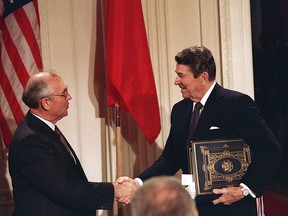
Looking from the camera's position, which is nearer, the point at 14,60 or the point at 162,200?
the point at 162,200

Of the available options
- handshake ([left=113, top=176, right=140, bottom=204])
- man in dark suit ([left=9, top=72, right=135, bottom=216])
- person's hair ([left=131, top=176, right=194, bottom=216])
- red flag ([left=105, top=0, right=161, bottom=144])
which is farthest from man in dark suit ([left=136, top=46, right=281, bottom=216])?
person's hair ([left=131, top=176, right=194, bottom=216])

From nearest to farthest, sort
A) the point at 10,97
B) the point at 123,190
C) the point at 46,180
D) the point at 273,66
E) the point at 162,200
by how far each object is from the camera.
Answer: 1. the point at 162,200
2. the point at 46,180
3. the point at 123,190
4. the point at 10,97
5. the point at 273,66

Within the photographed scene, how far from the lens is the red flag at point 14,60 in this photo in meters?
4.75

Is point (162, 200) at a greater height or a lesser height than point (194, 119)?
lesser

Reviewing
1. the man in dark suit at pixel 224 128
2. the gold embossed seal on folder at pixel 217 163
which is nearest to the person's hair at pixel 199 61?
the man in dark suit at pixel 224 128

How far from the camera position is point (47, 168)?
3338 millimetres

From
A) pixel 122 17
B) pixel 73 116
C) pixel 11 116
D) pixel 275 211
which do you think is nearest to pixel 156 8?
pixel 122 17

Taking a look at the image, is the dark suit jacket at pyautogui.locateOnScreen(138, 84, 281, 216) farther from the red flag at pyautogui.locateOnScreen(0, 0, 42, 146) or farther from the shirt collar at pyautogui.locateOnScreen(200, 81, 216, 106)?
the red flag at pyautogui.locateOnScreen(0, 0, 42, 146)

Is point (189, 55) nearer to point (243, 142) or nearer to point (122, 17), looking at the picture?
point (243, 142)

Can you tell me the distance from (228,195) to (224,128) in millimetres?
388

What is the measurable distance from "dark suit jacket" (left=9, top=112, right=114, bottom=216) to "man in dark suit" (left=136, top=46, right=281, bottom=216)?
1.91ft

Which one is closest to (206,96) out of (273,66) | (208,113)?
(208,113)

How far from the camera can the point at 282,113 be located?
5156mm

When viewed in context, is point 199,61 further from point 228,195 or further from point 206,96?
point 228,195
